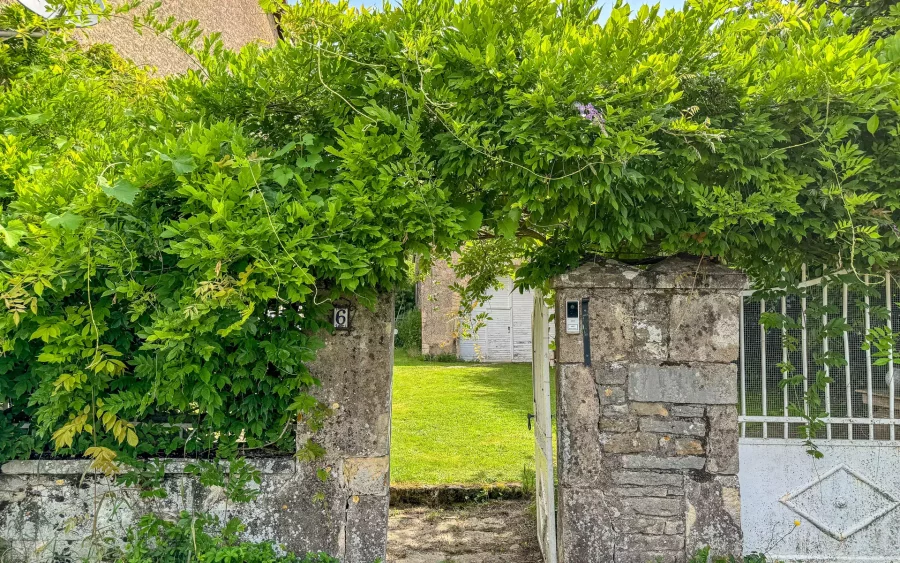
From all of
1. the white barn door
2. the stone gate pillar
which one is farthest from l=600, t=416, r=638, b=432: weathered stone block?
the white barn door

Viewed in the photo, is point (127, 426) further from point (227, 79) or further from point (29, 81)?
point (29, 81)

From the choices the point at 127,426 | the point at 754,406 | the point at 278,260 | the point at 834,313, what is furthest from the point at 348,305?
the point at 834,313

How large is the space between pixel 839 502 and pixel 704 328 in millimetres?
1328

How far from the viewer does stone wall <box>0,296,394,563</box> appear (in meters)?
3.19

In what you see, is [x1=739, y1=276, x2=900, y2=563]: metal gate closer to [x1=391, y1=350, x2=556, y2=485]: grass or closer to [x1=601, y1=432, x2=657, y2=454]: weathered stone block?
[x1=601, y1=432, x2=657, y2=454]: weathered stone block

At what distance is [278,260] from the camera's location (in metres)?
2.62

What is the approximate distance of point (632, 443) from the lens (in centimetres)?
322

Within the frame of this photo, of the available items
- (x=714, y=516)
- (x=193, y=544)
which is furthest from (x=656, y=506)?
(x=193, y=544)

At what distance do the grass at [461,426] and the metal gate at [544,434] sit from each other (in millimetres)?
1610

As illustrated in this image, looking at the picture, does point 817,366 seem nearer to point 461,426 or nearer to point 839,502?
point 839,502

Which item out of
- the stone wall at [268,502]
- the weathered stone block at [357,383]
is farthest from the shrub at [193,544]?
the weathered stone block at [357,383]

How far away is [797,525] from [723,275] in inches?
60.8

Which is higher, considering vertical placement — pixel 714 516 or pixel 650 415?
pixel 650 415

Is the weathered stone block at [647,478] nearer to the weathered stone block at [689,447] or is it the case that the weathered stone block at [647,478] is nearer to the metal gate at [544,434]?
the weathered stone block at [689,447]
